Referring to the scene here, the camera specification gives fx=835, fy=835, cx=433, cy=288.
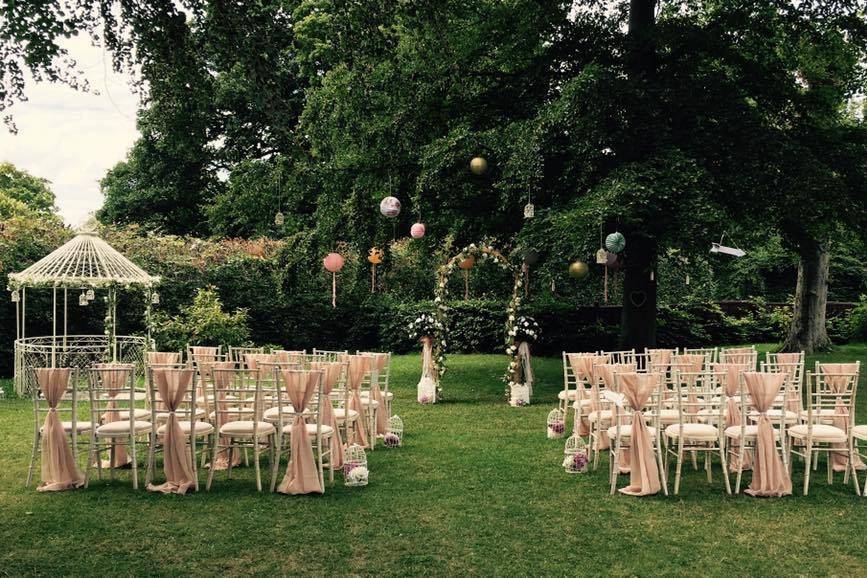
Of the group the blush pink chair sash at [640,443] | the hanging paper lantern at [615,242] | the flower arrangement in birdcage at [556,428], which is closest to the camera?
the blush pink chair sash at [640,443]

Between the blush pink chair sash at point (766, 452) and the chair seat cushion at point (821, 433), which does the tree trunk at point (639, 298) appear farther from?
the blush pink chair sash at point (766, 452)

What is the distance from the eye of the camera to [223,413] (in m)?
8.27

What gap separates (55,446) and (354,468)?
278 cm

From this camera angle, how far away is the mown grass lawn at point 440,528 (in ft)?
18.6

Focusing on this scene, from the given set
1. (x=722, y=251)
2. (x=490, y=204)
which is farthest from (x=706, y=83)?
(x=722, y=251)

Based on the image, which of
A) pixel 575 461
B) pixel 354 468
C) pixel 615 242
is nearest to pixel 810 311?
pixel 615 242

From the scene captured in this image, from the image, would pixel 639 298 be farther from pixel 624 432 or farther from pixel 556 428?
pixel 624 432

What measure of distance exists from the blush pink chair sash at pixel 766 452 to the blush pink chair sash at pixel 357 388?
419 centimetres

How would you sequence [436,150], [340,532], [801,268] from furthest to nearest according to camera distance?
[801,268]
[436,150]
[340,532]

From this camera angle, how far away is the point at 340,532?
21.0 ft

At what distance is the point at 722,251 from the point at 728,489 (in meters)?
20.4

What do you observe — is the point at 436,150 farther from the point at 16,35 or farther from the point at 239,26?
the point at 16,35

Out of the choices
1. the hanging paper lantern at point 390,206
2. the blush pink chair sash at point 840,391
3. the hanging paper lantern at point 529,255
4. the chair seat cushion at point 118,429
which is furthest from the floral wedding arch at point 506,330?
the chair seat cushion at point 118,429

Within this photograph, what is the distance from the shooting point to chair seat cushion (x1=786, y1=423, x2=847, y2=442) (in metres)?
7.71
